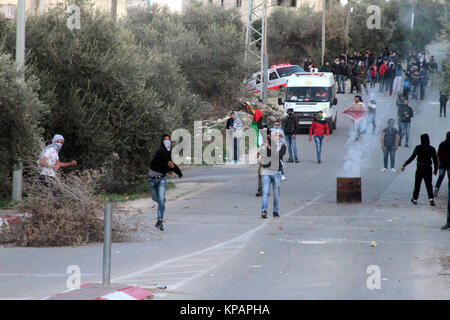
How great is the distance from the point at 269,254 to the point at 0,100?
590cm

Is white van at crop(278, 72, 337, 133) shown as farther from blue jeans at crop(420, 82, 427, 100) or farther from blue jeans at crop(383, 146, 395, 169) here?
blue jeans at crop(420, 82, 427, 100)

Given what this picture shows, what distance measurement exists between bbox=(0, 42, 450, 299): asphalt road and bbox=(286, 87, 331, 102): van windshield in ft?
44.0

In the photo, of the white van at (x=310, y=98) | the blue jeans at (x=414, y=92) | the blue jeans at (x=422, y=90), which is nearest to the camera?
the white van at (x=310, y=98)

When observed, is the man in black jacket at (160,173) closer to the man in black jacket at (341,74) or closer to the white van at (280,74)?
the man in black jacket at (341,74)

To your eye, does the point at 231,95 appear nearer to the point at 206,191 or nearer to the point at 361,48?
the point at 206,191

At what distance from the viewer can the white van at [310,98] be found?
34469 mm

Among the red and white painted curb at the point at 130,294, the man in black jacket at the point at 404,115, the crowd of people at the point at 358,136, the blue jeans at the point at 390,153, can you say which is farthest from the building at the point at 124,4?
the red and white painted curb at the point at 130,294

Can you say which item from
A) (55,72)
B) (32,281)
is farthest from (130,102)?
(32,281)

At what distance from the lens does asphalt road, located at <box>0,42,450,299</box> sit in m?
9.60

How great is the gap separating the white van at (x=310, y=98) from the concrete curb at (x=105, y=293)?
2564 centimetres

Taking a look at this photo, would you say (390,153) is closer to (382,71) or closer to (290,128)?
(290,128)

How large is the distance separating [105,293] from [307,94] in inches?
1070

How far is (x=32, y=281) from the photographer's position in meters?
10.1

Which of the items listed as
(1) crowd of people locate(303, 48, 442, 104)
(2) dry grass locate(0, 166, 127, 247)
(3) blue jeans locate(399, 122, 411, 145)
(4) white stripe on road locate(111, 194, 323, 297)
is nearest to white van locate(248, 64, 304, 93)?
(1) crowd of people locate(303, 48, 442, 104)
